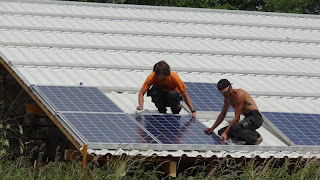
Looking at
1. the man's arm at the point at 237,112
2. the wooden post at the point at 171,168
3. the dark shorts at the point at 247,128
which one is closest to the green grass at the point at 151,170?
the wooden post at the point at 171,168

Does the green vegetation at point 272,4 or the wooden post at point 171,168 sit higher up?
the wooden post at point 171,168

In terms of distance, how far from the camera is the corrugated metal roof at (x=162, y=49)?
21234mm

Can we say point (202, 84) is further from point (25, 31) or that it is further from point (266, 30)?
point (266, 30)

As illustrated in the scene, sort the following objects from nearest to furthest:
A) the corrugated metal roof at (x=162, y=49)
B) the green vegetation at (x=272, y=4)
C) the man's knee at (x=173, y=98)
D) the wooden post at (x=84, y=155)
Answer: the wooden post at (x=84, y=155) → the man's knee at (x=173, y=98) → the corrugated metal roof at (x=162, y=49) → the green vegetation at (x=272, y=4)

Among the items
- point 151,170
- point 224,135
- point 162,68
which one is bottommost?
point 151,170

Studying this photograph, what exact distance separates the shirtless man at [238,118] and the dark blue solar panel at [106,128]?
5.07 feet

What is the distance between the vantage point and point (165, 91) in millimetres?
19625

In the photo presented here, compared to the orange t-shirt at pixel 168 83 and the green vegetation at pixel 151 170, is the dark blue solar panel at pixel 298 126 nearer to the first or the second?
the green vegetation at pixel 151 170

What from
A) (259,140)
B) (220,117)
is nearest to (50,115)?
(220,117)

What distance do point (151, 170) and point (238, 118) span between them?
1929mm

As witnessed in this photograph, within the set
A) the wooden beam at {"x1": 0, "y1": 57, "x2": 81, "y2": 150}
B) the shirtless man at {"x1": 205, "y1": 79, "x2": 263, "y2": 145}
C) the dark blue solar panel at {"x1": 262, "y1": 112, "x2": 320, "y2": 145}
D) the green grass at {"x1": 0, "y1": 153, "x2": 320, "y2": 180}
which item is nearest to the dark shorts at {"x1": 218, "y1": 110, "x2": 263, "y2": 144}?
the shirtless man at {"x1": 205, "y1": 79, "x2": 263, "y2": 145}

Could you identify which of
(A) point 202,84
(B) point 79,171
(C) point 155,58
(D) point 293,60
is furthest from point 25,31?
(B) point 79,171

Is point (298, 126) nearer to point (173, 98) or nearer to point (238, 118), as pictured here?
point (238, 118)

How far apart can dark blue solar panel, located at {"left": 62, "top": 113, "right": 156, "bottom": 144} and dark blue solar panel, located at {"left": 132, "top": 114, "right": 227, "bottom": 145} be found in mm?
286
